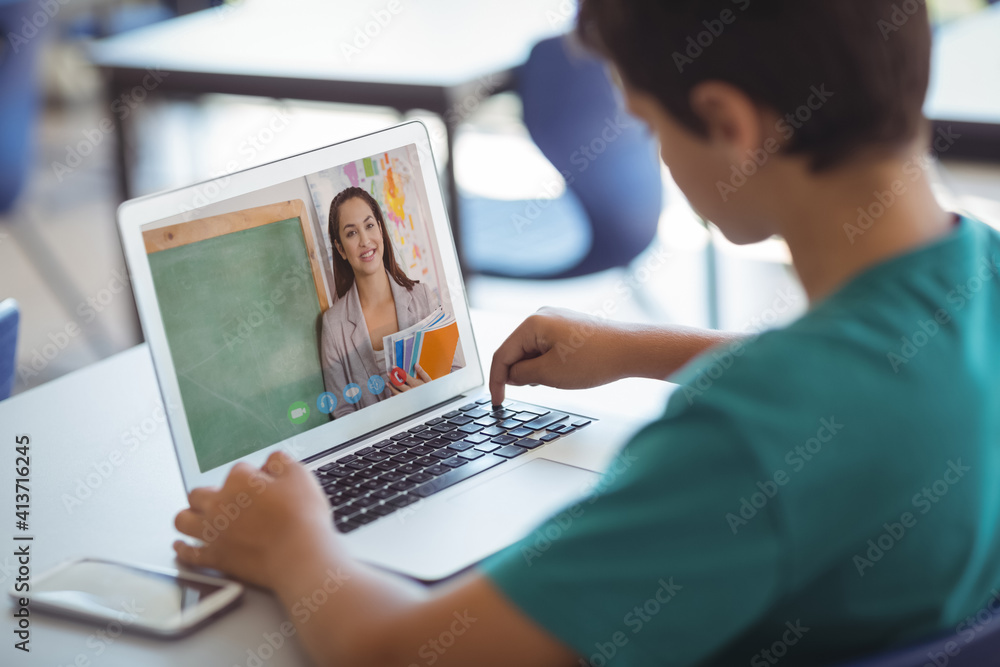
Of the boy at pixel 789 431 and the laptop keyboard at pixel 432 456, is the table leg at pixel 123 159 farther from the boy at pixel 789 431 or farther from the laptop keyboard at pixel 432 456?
the boy at pixel 789 431

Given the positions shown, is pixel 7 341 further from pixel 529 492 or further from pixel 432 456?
pixel 529 492

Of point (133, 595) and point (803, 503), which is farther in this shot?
point (133, 595)

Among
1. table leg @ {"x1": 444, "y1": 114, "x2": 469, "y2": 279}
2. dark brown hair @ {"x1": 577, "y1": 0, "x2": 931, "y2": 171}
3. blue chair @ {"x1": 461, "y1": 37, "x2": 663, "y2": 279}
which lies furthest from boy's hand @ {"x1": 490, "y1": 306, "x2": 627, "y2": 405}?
blue chair @ {"x1": 461, "y1": 37, "x2": 663, "y2": 279}

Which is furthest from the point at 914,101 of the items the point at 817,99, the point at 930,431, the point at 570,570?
the point at 570,570

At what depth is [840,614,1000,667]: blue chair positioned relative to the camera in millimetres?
528

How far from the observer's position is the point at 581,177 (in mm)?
2344

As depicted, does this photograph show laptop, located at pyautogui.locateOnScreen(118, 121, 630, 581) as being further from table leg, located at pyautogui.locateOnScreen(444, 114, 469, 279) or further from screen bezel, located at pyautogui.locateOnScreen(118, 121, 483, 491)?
table leg, located at pyautogui.locateOnScreen(444, 114, 469, 279)

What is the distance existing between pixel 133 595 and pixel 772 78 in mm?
586

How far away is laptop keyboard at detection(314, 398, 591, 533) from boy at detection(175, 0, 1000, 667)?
15cm

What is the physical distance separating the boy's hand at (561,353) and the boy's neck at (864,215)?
0.42m

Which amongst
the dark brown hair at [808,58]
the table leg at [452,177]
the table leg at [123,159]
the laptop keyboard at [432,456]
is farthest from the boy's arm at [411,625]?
the table leg at [123,159]

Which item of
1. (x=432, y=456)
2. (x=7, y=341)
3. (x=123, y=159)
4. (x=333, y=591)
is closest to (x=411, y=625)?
(x=333, y=591)

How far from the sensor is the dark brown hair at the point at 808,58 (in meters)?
0.64

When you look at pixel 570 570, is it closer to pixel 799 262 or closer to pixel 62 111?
pixel 799 262
